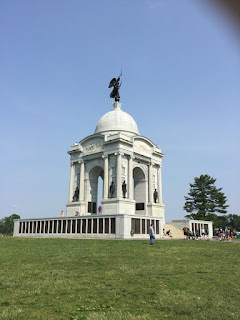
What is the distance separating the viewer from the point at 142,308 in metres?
6.88

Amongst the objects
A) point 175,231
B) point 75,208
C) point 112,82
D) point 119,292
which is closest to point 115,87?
point 112,82

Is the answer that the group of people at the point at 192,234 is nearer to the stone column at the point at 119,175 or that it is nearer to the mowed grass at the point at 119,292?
the stone column at the point at 119,175

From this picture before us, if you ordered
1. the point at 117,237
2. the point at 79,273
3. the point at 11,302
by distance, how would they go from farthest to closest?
1. the point at 117,237
2. the point at 79,273
3. the point at 11,302

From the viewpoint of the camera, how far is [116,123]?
2224 inches

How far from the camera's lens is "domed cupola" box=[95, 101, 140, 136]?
184 feet

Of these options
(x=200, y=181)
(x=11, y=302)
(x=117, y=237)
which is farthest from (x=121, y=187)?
(x=11, y=302)

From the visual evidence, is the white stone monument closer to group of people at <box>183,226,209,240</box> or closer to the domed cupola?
the domed cupola

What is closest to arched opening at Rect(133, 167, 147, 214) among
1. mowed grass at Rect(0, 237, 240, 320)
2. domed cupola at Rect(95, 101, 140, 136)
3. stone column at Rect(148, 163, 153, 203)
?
stone column at Rect(148, 163, 153, 203)

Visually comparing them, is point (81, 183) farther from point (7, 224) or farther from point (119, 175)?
point (7, 224)

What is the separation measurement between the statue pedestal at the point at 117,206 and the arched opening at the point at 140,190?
600cm

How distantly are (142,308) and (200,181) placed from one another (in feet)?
208

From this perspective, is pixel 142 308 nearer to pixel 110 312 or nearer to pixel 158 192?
pixel 110 312

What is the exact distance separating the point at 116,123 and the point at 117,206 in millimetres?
18451

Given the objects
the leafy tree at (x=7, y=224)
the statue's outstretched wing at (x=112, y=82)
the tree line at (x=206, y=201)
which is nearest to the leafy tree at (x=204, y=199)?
the tree line at (x=206, y=201)
